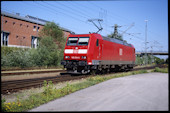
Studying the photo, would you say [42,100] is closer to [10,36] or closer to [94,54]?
[94,54]

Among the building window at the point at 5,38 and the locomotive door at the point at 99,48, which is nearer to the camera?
the locomotive door at the point at 99,48

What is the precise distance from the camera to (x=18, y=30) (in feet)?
137

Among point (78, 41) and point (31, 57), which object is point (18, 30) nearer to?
point (31, 57)

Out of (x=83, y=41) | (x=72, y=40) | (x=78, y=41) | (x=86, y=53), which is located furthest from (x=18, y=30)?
(x=86, y=53)

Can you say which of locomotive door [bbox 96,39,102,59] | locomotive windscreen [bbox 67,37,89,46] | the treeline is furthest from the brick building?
locomotive door [bbox 96,39,102,59]

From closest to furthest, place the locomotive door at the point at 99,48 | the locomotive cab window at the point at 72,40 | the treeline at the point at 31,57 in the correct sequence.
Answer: the locomotive cab window at the point at 72,40, the locomotive door at the point at 99,48, the treeline at the point at 31,57

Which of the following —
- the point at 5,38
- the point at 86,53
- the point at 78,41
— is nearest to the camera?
the point at 86,53

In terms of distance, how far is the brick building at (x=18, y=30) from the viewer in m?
38.3

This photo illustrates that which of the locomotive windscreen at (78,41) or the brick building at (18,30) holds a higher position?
the brick building at (18,30)

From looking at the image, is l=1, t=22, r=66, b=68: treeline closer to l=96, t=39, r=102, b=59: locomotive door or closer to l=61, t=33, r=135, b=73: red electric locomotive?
l=61, t=33, r=135, b=73: red electric locomotive

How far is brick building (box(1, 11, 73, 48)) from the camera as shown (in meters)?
38.3

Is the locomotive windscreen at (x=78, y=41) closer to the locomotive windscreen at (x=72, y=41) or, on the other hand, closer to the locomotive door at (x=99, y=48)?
the locomotive windscreen at (x=72, y=41)

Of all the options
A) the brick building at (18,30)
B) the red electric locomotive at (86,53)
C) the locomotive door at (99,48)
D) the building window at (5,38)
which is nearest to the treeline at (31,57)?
the brick building at (18,30)

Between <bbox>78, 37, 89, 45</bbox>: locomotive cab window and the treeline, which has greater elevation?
<bbox>78, 37, 89, 45</bbox>: locomotive cab window
